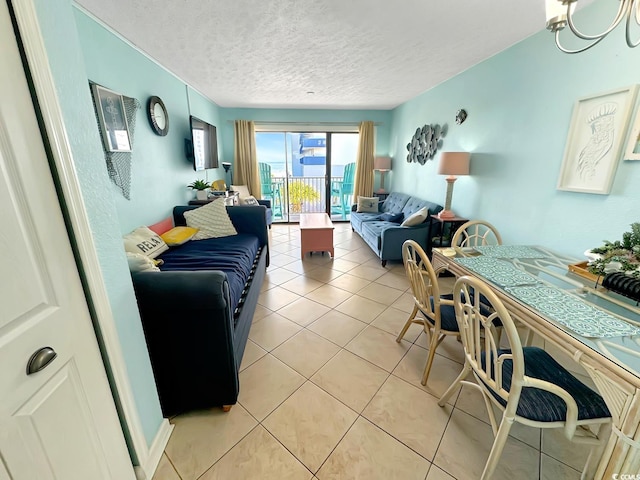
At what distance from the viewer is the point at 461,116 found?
318 centimetres

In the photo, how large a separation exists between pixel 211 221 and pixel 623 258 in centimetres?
321

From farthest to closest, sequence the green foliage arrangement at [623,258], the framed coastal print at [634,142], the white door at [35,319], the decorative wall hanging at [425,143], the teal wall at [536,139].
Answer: the decorative wall hanging at [425,143], the teal wall at [536,139], the framed coastal print at [634,142], the green foliage arrangement at [623,258], the white door at [35,319]

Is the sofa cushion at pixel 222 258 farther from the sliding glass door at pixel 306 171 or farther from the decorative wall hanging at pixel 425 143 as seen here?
the sliding glass door at pixel 306 171

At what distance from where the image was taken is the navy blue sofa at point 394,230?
335cm

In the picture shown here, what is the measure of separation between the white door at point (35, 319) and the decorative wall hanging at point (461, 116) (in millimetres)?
3657

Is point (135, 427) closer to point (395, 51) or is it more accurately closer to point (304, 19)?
point (304, 19)

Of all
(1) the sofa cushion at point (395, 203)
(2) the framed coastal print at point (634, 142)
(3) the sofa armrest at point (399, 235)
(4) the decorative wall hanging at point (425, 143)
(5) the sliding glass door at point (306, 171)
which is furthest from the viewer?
(5) the sliding glass door at point (306, 171)

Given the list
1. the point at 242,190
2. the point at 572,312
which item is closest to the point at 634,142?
the point at 572,312

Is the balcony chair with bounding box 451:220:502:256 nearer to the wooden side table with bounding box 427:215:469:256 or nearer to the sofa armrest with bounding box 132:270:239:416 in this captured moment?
the wooden side table with bounding box 427:215:469:256

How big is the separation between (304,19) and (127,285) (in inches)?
85.1

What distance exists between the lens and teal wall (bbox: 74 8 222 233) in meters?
2.03

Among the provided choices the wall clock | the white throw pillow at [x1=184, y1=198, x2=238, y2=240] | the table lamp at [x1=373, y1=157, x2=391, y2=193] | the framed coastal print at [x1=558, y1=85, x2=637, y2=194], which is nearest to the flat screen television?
the wall clock

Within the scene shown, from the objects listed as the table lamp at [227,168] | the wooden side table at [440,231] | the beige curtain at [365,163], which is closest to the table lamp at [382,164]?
the beige curtain at [365,163]

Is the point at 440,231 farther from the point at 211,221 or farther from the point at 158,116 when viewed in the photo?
the point at 158,116
